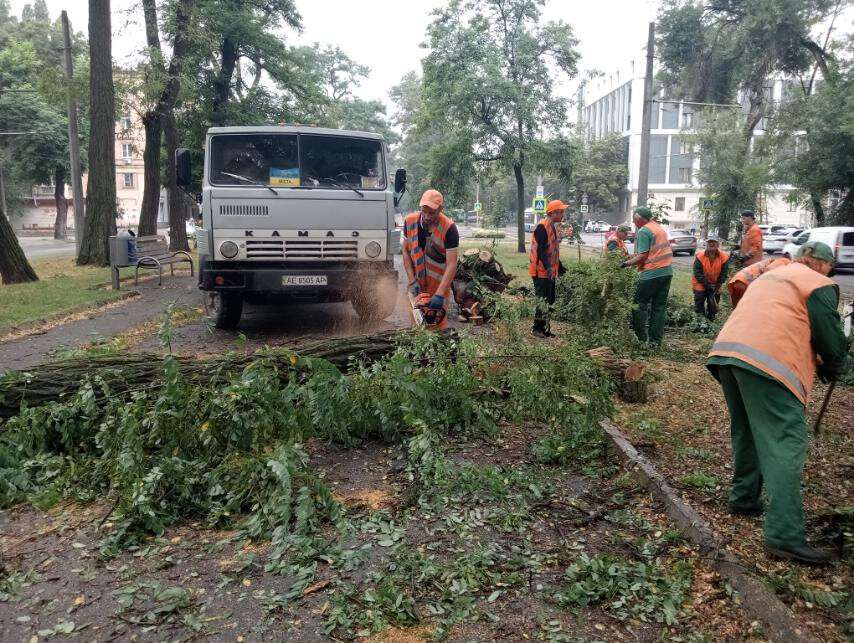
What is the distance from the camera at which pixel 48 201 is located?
216 ft

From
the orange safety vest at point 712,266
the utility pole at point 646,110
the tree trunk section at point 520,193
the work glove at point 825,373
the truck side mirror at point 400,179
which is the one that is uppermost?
the utility pole at point 646,110

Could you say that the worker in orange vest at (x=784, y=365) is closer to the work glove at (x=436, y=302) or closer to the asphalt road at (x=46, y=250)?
the work glove at (x=436, y=302)

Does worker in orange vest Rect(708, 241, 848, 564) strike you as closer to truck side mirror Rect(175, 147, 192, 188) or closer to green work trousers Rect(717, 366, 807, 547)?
green work trousers Rect(717, 366, 807, 547)

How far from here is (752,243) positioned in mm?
10500

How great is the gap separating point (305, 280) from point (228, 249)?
95 centimetres

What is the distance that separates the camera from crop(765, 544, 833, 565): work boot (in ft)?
11.2

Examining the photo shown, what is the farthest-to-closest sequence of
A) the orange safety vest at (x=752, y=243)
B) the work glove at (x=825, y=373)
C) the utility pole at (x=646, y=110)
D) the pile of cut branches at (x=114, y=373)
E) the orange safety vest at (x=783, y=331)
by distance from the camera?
the utility pole at (x=646, y=110), the orange safety vest at (x=752, y=243), the pile of cut branches at (x=114, y=373), the work glove at (x=825, y=373), the orange safety vest at (x=783, y=331)

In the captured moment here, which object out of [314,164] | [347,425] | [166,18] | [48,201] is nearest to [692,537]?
[347,425]

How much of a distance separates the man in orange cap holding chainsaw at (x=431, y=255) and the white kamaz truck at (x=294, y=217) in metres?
2.00

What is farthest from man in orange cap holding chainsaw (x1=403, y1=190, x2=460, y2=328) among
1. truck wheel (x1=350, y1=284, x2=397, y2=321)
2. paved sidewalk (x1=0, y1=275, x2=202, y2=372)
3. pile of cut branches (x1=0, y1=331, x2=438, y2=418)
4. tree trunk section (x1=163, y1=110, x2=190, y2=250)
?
tree trunk section (x1=163, y1=110, x2=190, y2=250)

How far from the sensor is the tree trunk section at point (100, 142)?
17.6 meters

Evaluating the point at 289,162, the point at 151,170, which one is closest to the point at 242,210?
the point at 289,162

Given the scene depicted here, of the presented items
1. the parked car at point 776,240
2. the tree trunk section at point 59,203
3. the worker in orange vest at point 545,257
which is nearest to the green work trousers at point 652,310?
the worker in orange vest at point 545,257

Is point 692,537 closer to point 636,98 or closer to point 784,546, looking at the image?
point 784,546
